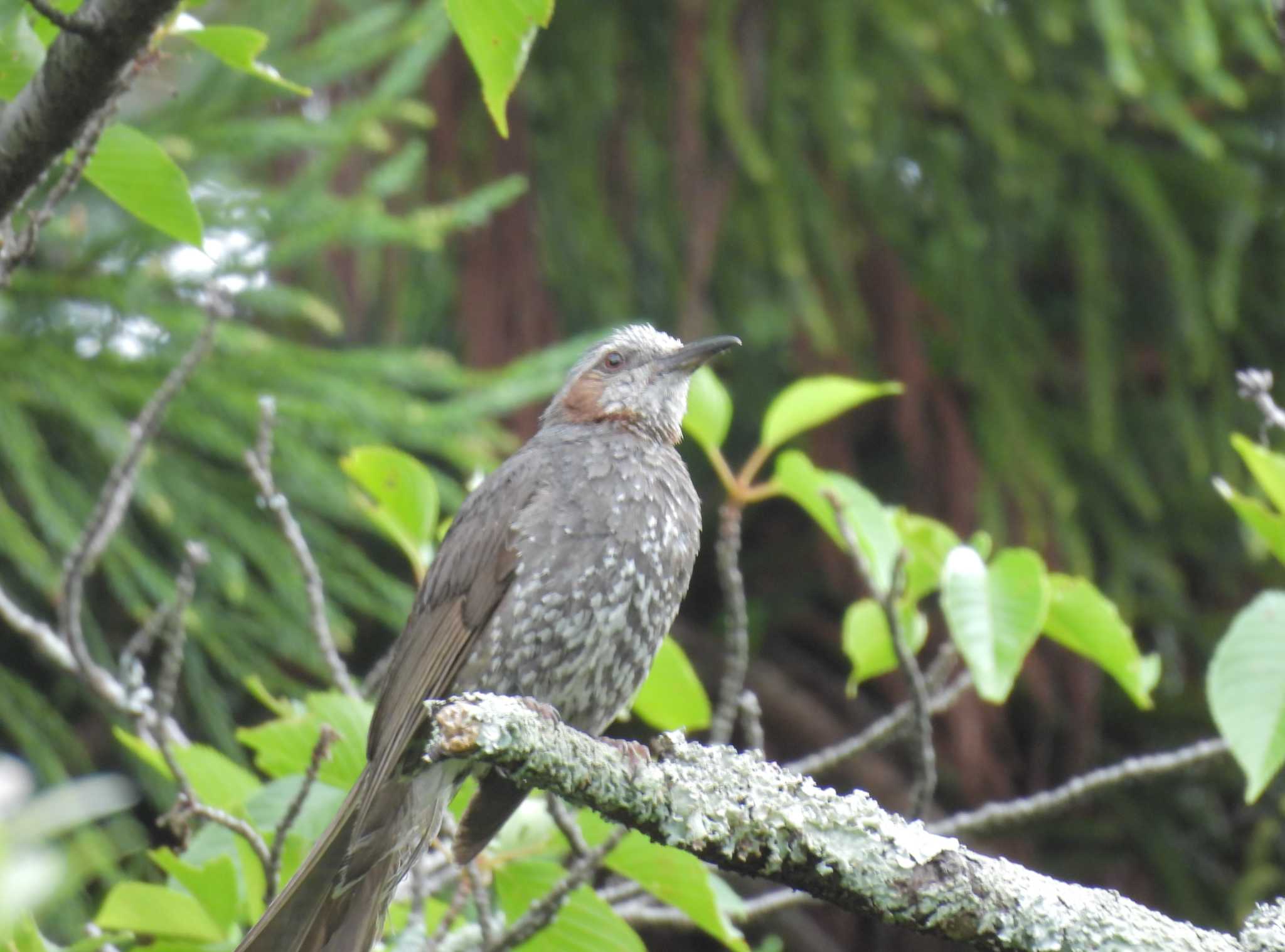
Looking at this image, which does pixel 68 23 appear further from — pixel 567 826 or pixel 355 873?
pixel 355 873

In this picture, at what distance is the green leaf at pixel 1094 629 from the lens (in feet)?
8.87

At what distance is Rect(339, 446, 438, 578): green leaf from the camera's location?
290 cm

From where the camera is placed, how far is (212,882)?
2.48 meters

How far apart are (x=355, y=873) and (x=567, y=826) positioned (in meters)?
0.54

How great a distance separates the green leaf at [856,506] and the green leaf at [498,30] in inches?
42.0

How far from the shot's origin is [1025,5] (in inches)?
200

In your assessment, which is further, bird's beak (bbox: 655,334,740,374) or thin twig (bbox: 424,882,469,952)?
bird's beak (bbox: 655,334,740,374)

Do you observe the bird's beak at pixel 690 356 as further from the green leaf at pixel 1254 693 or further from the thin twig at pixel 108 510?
the green leaf at pixel 1254 693

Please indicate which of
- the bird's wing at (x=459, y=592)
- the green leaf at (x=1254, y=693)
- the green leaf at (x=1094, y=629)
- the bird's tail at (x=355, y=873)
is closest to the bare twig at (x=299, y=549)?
the bird's wing at (x=459, y=592)

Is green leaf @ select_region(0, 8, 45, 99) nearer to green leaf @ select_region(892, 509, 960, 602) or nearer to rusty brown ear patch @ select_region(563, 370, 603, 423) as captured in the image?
green leaf @ select_region(892, 509, 960, 602)

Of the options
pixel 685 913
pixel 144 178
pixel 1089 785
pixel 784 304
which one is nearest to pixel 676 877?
pixel 685 913

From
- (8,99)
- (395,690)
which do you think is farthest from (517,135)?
(8,99)

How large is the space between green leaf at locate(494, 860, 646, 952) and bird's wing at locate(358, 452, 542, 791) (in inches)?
18.6

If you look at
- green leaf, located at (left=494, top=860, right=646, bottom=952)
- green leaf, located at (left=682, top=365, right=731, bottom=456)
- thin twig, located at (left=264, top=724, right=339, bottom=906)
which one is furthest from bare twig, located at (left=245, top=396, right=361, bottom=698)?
green leaf, located at (left=682, top=365, right=731, bottom=456)
